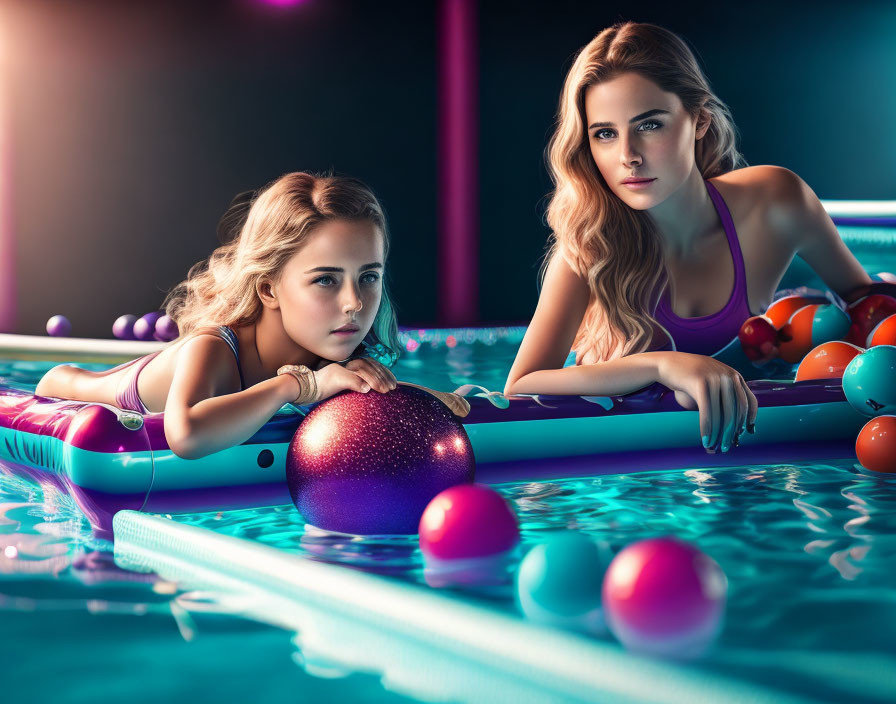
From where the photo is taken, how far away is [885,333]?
134 inches

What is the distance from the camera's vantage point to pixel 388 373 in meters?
2.38

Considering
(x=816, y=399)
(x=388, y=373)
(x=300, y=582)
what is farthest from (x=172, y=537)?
(x=816, y=399)

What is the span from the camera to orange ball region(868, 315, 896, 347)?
11.1ft

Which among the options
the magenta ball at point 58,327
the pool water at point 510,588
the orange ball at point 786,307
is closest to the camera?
the pool water at point 510,588

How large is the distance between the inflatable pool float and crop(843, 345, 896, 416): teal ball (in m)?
0.09

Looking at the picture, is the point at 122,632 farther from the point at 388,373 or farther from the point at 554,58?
the point at 554,58

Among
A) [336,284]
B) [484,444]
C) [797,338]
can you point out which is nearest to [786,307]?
[797,338]

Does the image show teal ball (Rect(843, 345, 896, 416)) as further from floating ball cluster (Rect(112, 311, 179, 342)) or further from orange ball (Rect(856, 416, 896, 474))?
floating ball cluster (Rect(112, 311, 179, 342))

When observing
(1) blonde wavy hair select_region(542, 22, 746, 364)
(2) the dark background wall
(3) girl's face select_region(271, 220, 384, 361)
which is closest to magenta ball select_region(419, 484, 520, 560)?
(3) girl's face select_region(271, 220, 384, 361)

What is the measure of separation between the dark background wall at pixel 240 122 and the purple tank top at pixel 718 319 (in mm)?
5509

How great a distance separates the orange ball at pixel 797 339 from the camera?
3807 mm

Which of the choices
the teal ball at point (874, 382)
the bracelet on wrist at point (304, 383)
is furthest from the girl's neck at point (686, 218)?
the bracelet on wrist at point (304, 383)

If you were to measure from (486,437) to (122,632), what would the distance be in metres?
1.24

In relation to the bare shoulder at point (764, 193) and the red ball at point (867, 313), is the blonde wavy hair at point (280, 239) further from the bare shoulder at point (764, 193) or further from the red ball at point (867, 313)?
the red ball at point (867, 313)
